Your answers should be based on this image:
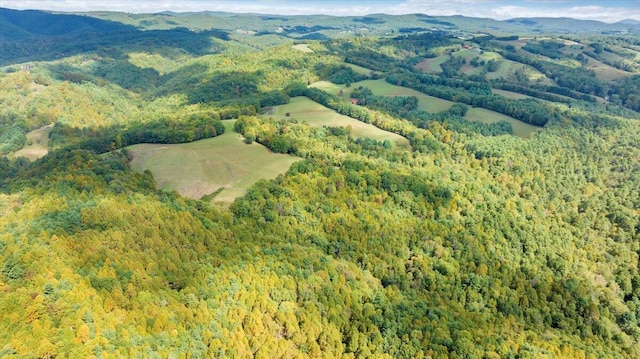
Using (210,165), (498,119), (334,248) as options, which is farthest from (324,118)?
(334,248)

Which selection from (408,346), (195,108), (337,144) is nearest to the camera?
(408,346)

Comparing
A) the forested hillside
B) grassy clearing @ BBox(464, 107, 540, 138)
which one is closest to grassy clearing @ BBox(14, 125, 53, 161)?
the forested hillside

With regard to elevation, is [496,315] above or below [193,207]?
below

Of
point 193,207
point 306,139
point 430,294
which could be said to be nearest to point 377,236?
point 430,294

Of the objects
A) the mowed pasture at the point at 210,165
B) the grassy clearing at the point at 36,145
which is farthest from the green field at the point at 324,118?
the grassy clearing at the point at 36,145

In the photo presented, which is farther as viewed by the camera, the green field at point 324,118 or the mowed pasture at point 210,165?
the green field at point 324,118

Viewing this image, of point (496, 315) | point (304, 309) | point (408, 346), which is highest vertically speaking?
point (304, 309)

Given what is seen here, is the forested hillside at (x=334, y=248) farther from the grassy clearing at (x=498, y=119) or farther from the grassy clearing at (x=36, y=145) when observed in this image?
the grassy clearing at (x=36, y=145)

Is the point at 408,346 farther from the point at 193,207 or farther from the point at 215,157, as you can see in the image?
the point at 215,157
